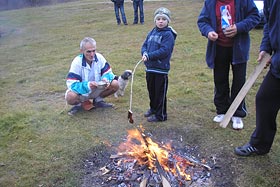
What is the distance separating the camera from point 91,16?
17531 mm

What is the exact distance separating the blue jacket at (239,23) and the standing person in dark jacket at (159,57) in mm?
449

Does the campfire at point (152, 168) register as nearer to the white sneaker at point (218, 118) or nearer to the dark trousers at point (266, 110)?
the dark trousers at point (266, 110)

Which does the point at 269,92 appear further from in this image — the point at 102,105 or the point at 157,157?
the point at 102,105

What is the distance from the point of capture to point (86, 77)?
4.88 m

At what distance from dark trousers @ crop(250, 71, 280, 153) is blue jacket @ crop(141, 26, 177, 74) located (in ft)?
4.30

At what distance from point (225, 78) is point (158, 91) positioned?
901 millimetres

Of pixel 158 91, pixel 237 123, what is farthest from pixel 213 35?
pixel 237 123

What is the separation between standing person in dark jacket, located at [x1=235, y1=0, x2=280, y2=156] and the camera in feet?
9.96

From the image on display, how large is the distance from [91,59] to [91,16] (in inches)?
527

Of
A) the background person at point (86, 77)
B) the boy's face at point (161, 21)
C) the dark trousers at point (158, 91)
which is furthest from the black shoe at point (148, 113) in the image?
the boy's face at point (161, 21)

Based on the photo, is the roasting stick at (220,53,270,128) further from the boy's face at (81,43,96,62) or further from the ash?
the boy's face at (81,43,96,62)

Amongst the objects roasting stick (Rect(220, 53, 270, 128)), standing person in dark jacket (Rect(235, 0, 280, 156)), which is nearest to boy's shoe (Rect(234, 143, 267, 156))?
standing person in dark jacket (Rect(235, 0, 280, 156))

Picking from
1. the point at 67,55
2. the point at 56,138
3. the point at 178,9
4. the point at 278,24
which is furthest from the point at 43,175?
the point at 178,9

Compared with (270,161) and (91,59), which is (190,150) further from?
(91,59)
